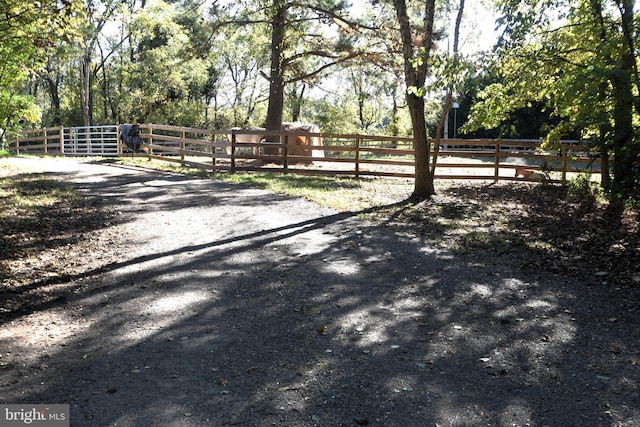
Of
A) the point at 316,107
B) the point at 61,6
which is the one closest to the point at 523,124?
the point at 316,107

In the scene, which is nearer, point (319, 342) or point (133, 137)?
point (319, 342)

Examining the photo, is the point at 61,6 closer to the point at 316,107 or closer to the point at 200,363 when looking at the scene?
the point at 200,363

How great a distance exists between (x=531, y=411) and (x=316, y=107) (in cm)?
4176

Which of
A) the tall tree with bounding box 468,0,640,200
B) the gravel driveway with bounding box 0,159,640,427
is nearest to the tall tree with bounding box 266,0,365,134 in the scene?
the tall tree with bounding box 468,0,640,200

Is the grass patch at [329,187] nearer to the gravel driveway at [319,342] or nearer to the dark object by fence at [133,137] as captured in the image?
the dark object by fence at [133,137]

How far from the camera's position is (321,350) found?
4.11 m

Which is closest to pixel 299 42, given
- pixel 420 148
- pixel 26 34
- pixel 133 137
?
pixel 133 137

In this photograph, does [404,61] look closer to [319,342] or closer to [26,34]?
[26,34]

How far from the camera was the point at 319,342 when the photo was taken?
427 cm
